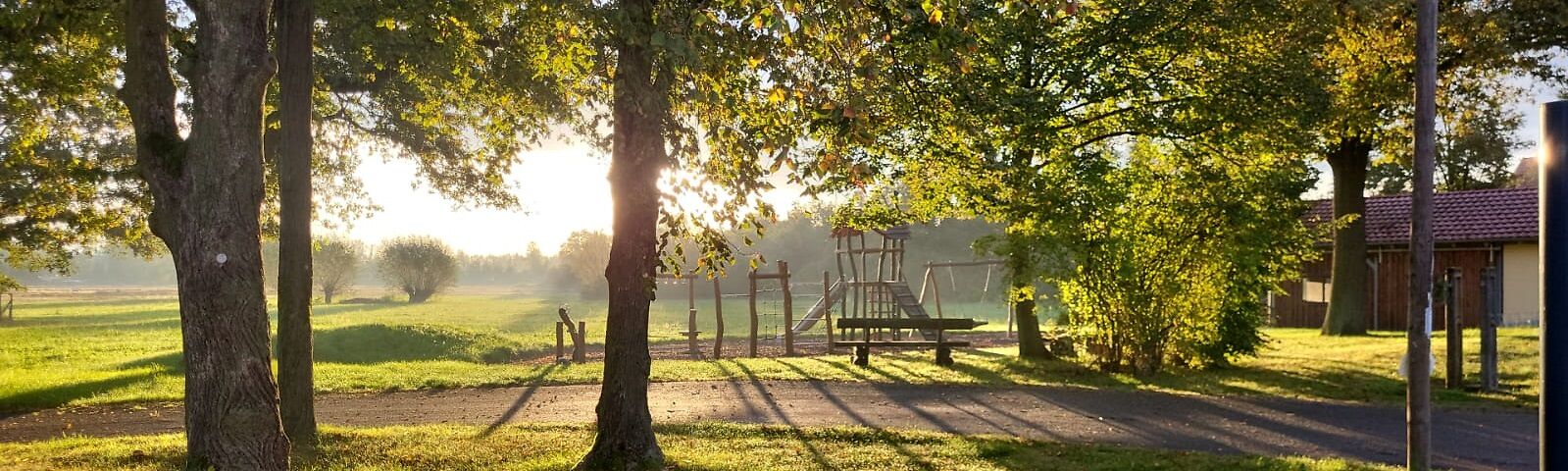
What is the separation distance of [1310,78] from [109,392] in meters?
20.7

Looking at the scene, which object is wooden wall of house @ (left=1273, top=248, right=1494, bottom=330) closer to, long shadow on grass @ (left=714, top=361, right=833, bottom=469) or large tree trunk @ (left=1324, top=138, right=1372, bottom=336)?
large tree trunk @ (left=1324, top=138, right=1372, bottom=336)

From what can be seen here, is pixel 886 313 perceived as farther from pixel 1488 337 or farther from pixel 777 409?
pixel 1488 337

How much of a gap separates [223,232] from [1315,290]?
32580 millimetres

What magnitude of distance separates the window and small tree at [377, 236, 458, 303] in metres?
47.3

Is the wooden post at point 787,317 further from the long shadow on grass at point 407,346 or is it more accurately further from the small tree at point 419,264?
the small tree at point 419,264

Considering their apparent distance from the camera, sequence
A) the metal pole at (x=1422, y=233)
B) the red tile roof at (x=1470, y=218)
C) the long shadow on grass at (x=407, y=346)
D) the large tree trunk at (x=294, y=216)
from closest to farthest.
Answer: the metal pole at (x=1422, y=233)
the large tree trunk at (x=294, y=216)
the long shadow on grass at (x=407, y=346)
the red tile roof at (x=1470, y=218)

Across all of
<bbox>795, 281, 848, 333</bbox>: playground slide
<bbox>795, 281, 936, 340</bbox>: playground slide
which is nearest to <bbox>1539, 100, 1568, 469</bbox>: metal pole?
<bbox>795, 281, 936, 340</bbox>: playground slide

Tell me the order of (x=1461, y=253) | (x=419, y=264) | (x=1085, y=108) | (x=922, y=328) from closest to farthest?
(x=1085, y=108)
(x=922, y=328)
(x=1461, y=253)
(x=419, y=264)

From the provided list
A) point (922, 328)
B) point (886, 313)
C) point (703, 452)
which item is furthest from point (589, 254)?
point (703, 452)

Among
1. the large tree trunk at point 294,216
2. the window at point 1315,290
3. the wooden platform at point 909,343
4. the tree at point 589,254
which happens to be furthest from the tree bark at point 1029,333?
the tree at point 589,254

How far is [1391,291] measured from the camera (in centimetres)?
2955

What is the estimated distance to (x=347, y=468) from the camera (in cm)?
912

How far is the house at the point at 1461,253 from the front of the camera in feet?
89.0

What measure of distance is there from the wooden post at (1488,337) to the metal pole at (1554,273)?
10040 millimetres
